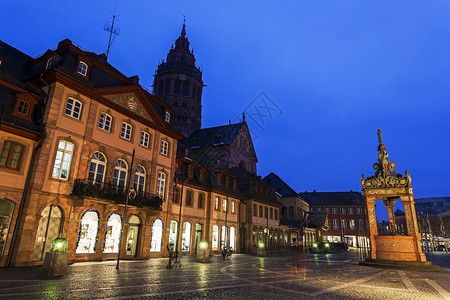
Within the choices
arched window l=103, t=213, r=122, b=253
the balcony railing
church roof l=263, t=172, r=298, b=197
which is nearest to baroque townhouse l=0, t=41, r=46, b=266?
the balcony railing

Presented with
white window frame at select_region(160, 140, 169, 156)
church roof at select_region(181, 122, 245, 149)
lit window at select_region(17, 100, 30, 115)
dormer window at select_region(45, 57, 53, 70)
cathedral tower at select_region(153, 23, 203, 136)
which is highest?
cathedral tower at select_region(153, 23, 203, 136)

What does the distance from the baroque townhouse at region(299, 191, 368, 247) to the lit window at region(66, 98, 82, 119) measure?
75816 mm

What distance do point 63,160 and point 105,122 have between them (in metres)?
4.72

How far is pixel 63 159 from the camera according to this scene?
19.1 meters

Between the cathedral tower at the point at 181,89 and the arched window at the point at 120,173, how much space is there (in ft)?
157

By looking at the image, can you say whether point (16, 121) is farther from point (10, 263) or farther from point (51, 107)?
point (10, 263)

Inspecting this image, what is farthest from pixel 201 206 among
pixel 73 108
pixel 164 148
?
pixel 73 108

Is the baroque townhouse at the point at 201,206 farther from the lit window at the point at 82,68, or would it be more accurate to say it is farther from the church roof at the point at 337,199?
the church roof at the point at 337,199

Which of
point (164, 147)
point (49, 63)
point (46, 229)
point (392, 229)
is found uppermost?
point (49, 63)

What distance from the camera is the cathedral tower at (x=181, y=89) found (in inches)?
2852

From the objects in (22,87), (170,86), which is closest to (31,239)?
(22,87)

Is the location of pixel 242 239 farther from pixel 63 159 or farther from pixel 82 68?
pixel 82 68

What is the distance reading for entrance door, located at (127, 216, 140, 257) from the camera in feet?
77.8

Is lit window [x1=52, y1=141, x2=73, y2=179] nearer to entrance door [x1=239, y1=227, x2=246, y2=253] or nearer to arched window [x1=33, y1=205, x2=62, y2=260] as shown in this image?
arched window [x1=33, y1=205, x2=62, y2=260]
